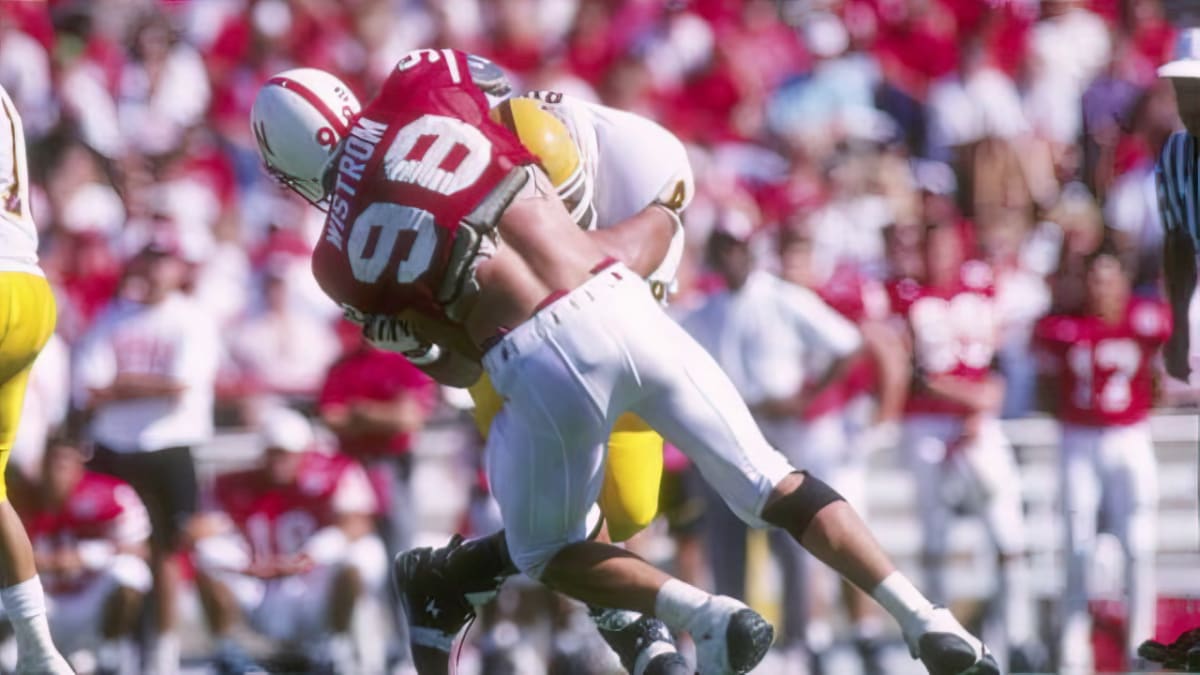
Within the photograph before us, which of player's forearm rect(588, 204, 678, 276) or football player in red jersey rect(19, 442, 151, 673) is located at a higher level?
player's forearm rect(588, 204, 678, 276)

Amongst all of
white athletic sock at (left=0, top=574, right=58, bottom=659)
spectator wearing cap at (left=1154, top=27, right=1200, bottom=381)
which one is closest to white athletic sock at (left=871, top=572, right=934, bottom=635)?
spectator wearing cap at (left=1154, top=27, right=1200, bottom=381)

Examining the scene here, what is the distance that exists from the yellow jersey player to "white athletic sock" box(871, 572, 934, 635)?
2277 mm

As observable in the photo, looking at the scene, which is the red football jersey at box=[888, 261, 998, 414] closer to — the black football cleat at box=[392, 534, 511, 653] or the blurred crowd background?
the blurred crowd background

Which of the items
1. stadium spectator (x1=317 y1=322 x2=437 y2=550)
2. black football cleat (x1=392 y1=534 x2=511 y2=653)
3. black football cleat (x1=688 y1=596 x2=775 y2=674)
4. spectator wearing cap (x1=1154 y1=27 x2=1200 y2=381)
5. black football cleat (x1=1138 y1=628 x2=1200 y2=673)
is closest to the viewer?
black football cleat (x1=688 y1=596 x2=775 y2=674)

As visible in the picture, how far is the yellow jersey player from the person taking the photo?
593 cm

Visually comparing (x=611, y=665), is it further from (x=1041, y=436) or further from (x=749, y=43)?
(x=749, y=43)

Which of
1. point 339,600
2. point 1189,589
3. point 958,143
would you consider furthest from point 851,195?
point 339,600

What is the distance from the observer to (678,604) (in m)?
5.00

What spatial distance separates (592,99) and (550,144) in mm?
4424

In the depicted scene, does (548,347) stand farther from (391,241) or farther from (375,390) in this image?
(375,390)

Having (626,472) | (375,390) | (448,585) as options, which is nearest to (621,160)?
(626,472)

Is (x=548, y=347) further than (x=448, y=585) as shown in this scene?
No

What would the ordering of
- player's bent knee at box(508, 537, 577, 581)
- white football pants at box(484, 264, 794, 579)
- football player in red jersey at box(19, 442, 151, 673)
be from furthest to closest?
football player in red jersey at box(19, 442, 151, 673) → player's bent knee at box(508, 537, 577, 581) → white football pants at box(484, 264, 794, 579)

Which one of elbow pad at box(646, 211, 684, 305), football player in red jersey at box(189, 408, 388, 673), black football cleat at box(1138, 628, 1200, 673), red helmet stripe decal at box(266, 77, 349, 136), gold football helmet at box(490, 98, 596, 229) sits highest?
red helmet stripe decal at box(266, 77, 349, 136)
